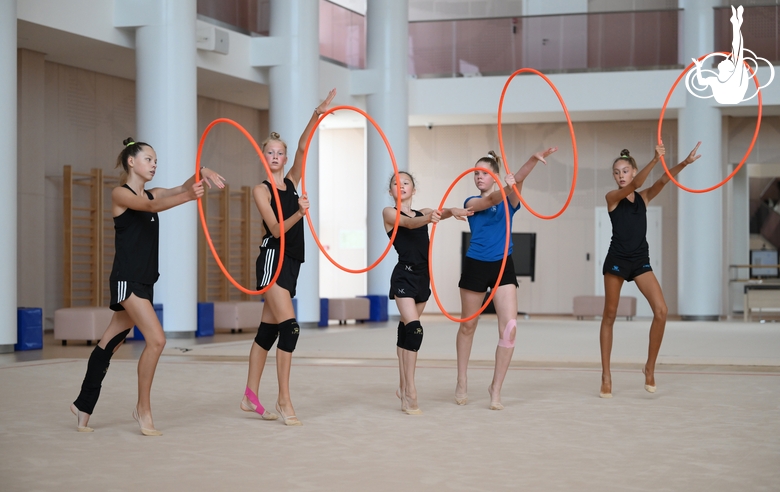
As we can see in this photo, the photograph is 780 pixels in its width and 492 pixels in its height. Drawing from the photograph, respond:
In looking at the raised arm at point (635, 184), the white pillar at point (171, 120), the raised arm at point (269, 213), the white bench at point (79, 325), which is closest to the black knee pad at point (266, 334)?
the raised arm at point (269, 213)

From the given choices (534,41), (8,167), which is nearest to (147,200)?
(8,167)

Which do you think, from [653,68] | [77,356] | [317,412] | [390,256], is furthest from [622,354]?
[653,68]

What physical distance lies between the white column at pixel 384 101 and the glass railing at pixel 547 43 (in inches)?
35.7

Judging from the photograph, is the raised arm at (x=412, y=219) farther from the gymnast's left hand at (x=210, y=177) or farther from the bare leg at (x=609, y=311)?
the bare leg at (x=609, y=311)

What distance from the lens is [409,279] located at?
17.3 feet

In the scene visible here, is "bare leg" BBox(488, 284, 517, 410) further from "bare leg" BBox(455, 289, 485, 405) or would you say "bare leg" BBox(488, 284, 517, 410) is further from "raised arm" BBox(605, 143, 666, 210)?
"raised arm" BBox(605, 143, 666, 210)

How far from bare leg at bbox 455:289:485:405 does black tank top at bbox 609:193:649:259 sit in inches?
43.2

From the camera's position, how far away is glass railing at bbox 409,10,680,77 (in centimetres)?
1647

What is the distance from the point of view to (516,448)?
4.03 metres

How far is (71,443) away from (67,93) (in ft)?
34.2

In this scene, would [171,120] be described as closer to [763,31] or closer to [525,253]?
→ [525,253]

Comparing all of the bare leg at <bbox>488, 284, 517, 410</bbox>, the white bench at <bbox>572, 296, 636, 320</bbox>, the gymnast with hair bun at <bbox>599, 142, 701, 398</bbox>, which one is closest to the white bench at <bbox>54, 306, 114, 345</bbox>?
the bare leg at <bbox>488, 284, 517, 410</bbox>

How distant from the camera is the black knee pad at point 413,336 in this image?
17.2ft

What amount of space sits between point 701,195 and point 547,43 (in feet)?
13.7
